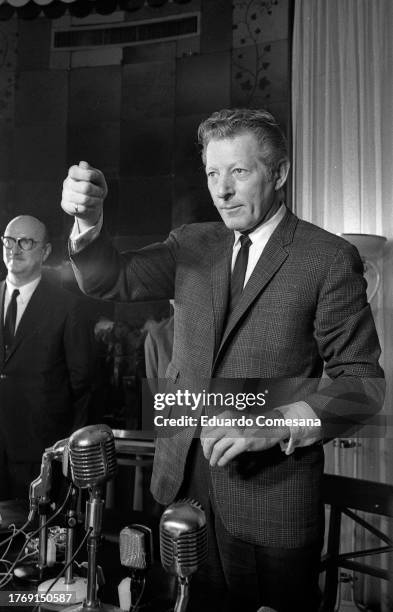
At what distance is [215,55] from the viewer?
2676 millimetres

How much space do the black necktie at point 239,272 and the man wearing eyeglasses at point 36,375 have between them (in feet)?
4.40

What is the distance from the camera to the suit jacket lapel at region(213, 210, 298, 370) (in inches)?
41.1

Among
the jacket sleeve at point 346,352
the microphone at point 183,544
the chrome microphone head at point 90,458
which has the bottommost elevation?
the microphone at point 183,544

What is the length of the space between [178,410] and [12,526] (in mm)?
457

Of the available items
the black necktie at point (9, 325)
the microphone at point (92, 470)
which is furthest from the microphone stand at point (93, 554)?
the black necktie at point (9, 325)

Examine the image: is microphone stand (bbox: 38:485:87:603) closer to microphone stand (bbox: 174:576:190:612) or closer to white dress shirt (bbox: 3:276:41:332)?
microphone stand (bbox: 174:576:190:612)

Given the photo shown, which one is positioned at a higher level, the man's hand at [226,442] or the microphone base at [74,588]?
→ the man's hand at [226,442]

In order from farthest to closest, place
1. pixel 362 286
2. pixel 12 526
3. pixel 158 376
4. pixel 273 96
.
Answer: pixel 273 96
pixel 158 376
pixel 12 526
pixel 362 286

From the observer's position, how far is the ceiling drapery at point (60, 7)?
272cm

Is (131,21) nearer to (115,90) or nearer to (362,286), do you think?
(115,90)

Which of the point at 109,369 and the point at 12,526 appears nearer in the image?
the point at 12,526

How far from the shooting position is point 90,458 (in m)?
0.77

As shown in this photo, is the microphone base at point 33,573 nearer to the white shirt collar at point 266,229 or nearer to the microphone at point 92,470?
the microphone at point 92,470

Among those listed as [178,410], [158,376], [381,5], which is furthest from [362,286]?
[381,5]
